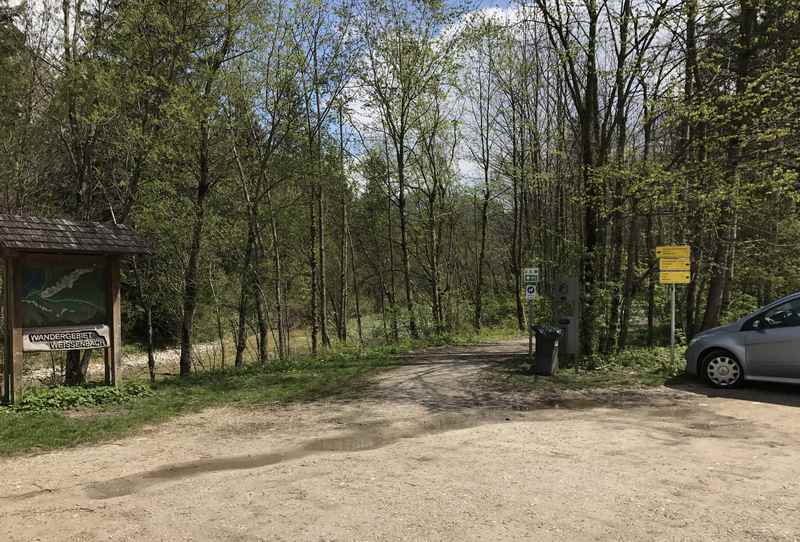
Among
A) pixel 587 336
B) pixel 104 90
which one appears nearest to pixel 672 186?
pixel 587 336

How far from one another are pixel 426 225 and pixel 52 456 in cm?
2157

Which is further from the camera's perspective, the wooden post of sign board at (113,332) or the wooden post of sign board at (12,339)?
the wooden post of sign board at (113,332)

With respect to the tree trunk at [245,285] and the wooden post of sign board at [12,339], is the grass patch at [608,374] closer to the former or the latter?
the tree trunk at [245,285]

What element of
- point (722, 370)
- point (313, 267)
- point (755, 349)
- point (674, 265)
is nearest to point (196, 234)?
point (313, 267)

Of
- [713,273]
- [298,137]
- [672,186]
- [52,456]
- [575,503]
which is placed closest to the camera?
[575,503]

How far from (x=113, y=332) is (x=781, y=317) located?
428 inches

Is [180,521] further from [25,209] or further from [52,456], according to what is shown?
[25,209]

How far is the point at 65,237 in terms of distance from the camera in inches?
338

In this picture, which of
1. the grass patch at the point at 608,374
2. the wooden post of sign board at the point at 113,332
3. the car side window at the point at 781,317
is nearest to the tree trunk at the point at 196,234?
the wooden post of sign board at the point at 113,332

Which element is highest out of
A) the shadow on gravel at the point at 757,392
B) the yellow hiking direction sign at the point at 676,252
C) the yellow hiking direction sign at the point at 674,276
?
the yellow hiking direction sign at the point at 676,252

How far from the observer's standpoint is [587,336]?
1257 centimetres

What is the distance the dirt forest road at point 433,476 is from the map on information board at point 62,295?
2.73 m

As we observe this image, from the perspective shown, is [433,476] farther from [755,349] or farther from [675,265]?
[675,265]

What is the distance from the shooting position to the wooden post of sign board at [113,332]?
9.19 metres
